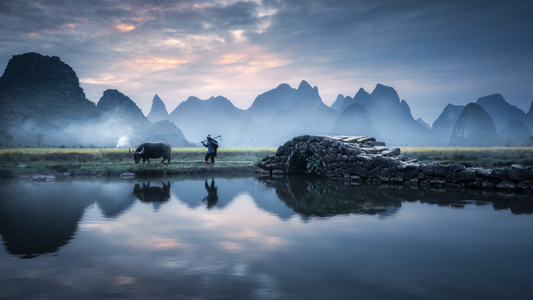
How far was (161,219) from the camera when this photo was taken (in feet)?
23.1

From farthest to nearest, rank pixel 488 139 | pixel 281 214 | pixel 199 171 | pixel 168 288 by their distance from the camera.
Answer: pixel 488 139 → pixel 199 171 → pixel 281 214 → pixel 168 288

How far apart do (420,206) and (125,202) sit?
7265 millimetres

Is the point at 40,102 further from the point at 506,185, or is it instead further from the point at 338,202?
the point at 506,185

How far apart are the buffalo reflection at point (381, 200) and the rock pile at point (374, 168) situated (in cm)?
106

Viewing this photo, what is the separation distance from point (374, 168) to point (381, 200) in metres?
5.20

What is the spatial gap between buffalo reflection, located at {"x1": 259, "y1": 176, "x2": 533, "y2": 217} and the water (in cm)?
8

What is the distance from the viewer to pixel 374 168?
14297 millimetres

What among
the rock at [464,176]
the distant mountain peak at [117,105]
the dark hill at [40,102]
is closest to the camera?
the rock at [464,176]

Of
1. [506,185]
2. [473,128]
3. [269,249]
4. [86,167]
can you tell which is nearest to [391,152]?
[506,185]

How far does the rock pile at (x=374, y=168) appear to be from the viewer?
37.1ft

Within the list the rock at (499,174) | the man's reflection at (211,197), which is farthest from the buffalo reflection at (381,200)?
the man's reflection at (211,197)

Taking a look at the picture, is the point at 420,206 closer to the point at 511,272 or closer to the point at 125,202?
the point at 511,272

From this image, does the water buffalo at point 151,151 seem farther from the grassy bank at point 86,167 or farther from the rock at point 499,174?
the rock at point 499,174

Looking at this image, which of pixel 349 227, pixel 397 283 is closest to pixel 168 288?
pixel 397 283
